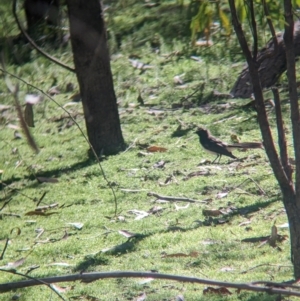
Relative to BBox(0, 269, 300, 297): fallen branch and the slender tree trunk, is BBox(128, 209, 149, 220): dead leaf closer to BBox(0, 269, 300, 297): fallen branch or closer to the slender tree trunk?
the slender tree trunk

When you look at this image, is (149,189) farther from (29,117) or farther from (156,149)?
(29,117)

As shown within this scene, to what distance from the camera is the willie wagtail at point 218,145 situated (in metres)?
8.23

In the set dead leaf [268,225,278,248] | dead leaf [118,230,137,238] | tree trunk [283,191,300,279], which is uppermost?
tree trunk [283,191,300,279]

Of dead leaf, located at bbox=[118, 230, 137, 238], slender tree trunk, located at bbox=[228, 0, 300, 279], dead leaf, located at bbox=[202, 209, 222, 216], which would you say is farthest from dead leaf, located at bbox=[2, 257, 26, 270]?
slender tree trunk, located at bbox=[228, 0, 300, 279]

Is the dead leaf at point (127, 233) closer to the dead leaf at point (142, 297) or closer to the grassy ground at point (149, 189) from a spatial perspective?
the grassy ground at point (149, 189)

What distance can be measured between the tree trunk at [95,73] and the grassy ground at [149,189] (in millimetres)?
330

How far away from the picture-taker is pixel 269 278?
498cm

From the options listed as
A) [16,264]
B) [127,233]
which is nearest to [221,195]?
[127,233]

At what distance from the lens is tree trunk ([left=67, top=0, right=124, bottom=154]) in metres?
8.95

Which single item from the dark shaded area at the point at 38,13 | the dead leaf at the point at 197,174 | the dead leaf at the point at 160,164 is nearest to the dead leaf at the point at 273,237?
the dead leaf at the point at 197,174

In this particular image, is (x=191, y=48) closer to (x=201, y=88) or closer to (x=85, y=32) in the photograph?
(x=201, y=88)

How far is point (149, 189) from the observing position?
799 cm

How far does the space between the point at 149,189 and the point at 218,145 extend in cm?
89

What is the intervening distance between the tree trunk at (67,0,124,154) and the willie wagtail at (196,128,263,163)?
115cm
